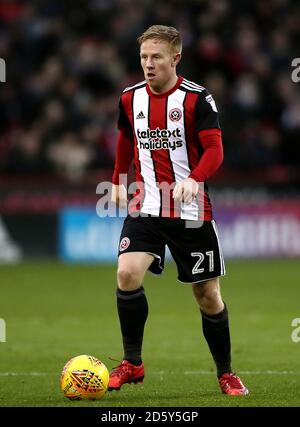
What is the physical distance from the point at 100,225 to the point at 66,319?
224 inches

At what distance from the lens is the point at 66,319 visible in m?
10.8

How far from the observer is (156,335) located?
9.65m

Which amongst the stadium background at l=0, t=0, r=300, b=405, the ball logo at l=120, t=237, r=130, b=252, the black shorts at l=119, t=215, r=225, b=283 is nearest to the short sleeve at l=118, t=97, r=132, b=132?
the black shorts at l=119, t=215, r=225, b=283

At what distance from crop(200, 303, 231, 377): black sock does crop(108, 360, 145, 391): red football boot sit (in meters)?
0.48

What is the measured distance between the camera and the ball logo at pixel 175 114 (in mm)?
6512

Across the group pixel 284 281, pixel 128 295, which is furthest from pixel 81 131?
pixel 128 295

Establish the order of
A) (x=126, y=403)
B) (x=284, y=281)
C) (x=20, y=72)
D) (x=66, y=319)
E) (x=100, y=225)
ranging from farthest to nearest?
(x=20, y=72) < (x=100, y=225) < (x=284, y=281) < (x=66, y=319) < (x=126, y=403)

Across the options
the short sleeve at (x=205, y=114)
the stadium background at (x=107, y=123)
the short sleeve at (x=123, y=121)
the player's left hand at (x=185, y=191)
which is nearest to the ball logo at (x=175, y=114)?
the short sleeve at (x=205, y=114)

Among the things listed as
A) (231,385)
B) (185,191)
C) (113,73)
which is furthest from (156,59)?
(113,73)

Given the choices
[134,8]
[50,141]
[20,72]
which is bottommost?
[50,141]

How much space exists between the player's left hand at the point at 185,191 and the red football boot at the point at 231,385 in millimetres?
1214

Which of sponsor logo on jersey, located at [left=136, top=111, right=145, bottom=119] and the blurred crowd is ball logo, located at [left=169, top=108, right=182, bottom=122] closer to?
sponsor logo on jersey, located at [left=136, top=111, right=145, bottom=119]

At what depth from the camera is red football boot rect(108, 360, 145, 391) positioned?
6.52 metres

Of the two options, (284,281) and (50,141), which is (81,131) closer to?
(50,141)
